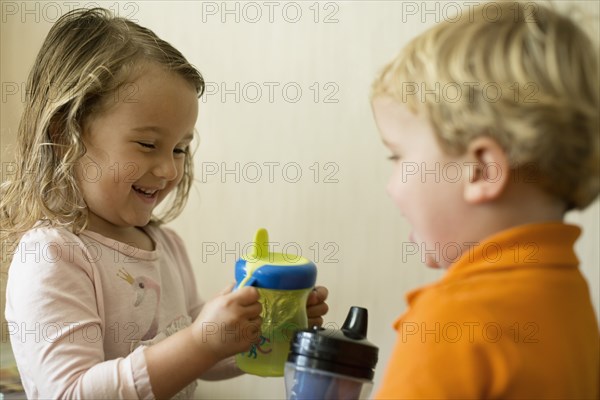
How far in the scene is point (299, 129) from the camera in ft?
4.00

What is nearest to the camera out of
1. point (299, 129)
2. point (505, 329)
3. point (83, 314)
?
point (505, 329)

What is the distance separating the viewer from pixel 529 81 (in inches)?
23.6

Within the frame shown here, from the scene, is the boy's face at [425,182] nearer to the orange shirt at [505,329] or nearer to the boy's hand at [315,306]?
the orange shirt at [505,329]

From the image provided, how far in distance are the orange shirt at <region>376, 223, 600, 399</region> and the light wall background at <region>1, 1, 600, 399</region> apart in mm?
591

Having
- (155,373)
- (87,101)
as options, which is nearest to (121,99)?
(87,101)

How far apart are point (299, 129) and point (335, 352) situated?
0.61 metres

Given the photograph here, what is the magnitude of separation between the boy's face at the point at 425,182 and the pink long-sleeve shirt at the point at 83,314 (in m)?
0.37

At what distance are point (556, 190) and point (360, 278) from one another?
63cm

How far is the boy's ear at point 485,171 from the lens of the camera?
23.9 inches

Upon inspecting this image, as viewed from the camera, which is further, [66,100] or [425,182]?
[66,100]

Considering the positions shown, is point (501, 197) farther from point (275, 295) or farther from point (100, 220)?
point (100, 220)

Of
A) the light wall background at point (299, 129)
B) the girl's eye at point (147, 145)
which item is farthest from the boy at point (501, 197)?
the light wall background at point (299, 129)

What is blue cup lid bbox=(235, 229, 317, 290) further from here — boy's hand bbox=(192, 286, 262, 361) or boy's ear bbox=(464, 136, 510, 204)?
boy's ear bbox=(464, 136, 510, 204)

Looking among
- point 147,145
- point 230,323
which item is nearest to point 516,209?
point 230,323
